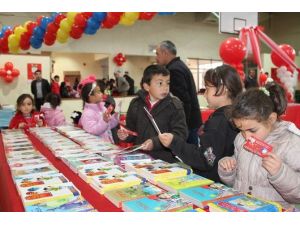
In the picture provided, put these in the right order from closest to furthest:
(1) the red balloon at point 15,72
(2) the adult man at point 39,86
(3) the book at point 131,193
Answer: (3) the book at point 131,193 < (1) the red balloon at point 15,72 < (2) the adult man at point 39,86

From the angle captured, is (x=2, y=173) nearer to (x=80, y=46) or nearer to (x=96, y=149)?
(x=96, y=149)

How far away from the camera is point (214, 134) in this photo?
1479 mm

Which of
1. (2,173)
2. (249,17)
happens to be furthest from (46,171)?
(249,17)

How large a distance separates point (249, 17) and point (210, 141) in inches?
203

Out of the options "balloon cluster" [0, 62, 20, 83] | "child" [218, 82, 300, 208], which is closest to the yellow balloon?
"balloon cluster" [0, 62, 20, 83]

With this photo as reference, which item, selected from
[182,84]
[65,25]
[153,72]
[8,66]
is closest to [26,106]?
[182,84]

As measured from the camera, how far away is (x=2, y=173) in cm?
152

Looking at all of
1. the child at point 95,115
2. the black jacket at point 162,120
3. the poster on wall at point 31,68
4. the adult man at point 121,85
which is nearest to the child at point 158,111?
the black jacket at point 162,120

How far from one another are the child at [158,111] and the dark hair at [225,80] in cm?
Result: 53

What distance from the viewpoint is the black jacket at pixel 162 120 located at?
203 centimetres

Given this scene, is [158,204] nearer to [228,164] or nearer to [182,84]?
[228,164]

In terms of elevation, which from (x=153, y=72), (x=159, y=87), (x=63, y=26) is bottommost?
(x=159, y=87)

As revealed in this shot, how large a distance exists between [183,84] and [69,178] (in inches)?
73.6

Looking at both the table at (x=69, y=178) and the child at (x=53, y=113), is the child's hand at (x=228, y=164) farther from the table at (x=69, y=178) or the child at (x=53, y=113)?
the child at (x=53, y=113)
